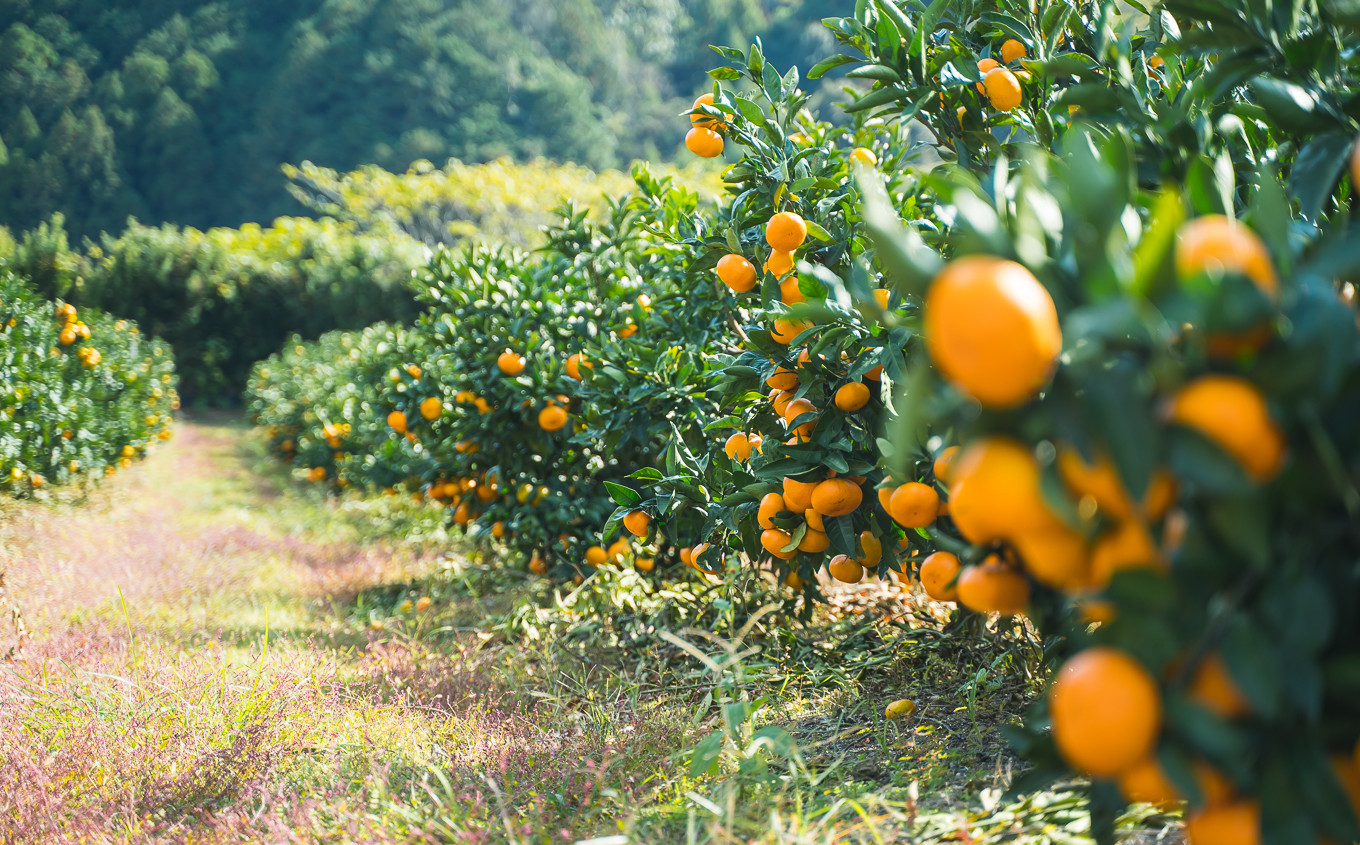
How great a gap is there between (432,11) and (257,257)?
17.2 metres

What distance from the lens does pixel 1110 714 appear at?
29.7 inches

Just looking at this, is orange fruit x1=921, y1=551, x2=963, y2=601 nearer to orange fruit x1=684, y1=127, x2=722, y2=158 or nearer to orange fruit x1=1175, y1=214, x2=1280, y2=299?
orange fruit x1=1175, y1=214, x2=1280, y2=299

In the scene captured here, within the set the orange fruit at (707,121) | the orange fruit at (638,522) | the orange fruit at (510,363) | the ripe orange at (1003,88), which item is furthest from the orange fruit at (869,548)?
the orange fruit at (510,363)

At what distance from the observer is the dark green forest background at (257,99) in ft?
84.6

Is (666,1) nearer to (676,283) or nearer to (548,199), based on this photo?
(548,199)

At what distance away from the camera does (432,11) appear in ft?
95.5

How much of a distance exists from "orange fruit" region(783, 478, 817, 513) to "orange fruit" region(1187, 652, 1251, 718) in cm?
98

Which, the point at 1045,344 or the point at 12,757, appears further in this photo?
the point at 12,757

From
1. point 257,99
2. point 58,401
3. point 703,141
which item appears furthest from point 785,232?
point 257,99

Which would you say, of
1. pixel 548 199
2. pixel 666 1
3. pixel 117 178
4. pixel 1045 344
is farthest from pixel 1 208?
pixel 1045 344

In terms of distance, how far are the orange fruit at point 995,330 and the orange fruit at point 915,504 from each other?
2.06 ft

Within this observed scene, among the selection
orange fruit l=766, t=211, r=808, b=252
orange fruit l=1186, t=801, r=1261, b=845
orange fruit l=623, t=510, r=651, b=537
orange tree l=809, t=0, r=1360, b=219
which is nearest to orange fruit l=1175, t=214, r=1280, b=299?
orange tree l=809, t=0, r=1360, b=219

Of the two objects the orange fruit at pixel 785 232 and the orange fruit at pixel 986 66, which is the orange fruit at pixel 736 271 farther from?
the orange fruit at pixel 986 66

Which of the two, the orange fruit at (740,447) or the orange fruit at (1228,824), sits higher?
the orange fruit at (740,447)
